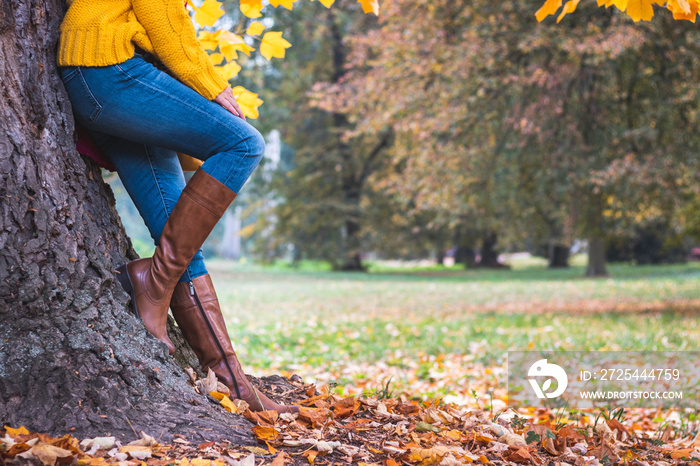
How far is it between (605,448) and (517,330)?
5.03 meters

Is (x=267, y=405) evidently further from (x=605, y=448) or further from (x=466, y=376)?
(x=466, y=376)

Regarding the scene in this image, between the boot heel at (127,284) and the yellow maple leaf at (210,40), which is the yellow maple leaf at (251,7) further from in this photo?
the boot heel at (127,284)

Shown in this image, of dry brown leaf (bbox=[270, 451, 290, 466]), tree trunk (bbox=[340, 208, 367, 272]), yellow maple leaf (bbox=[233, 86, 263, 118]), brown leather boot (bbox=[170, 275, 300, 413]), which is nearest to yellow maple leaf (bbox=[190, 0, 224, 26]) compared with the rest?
yellow maple leaf (bbox=[233, 86, 263, 118])

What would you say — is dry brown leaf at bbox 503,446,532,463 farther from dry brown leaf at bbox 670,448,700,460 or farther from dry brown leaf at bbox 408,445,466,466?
dry brown leaf at bbox 670,448,700,460

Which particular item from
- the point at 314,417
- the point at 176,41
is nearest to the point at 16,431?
the point at 314,417

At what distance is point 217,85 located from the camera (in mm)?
1905

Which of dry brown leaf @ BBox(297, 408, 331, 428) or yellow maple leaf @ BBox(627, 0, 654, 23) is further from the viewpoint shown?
yellow maple leaf @ BBox(627, 0, 654, 23)

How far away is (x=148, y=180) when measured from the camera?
6.77ft

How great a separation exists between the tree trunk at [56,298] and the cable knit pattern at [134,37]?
0.09 m

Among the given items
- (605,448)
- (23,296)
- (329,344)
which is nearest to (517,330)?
(329,344)

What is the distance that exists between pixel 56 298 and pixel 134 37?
33.8 inches

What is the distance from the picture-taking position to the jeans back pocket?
5.91 ft

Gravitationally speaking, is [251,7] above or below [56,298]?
above

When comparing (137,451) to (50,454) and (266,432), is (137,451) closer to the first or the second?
(50,454)
